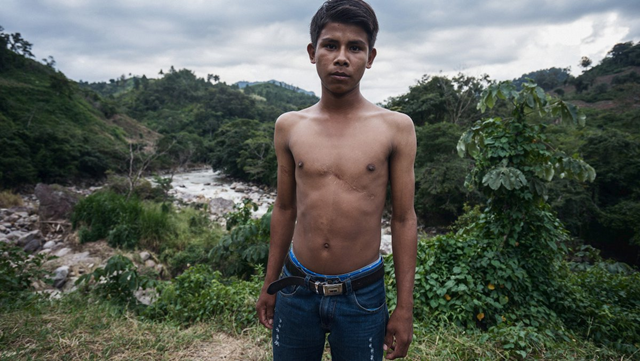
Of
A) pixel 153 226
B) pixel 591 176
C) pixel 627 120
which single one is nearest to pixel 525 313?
pixel 591 176

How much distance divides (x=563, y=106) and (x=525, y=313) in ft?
6.86

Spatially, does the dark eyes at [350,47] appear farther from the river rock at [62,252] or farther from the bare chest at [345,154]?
the river rock at [62,252]

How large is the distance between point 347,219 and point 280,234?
40 centimetres

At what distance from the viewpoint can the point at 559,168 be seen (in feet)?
11.0

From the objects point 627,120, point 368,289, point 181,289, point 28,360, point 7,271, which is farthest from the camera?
point 627,120

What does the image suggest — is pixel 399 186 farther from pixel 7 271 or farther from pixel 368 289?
pixel 7 271

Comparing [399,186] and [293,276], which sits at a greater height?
[399,186]

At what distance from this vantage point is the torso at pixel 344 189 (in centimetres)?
136

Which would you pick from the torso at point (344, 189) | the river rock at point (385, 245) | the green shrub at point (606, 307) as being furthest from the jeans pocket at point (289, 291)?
the river rock at point (385, 245)

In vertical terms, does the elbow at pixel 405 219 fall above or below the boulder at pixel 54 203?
above

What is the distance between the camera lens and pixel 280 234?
159cm

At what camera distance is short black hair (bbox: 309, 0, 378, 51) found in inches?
52.2

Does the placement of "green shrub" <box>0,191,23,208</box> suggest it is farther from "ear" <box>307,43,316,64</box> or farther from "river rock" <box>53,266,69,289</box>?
"ear" <box>307,43,316,64</box>

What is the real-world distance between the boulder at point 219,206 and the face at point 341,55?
1367cm
